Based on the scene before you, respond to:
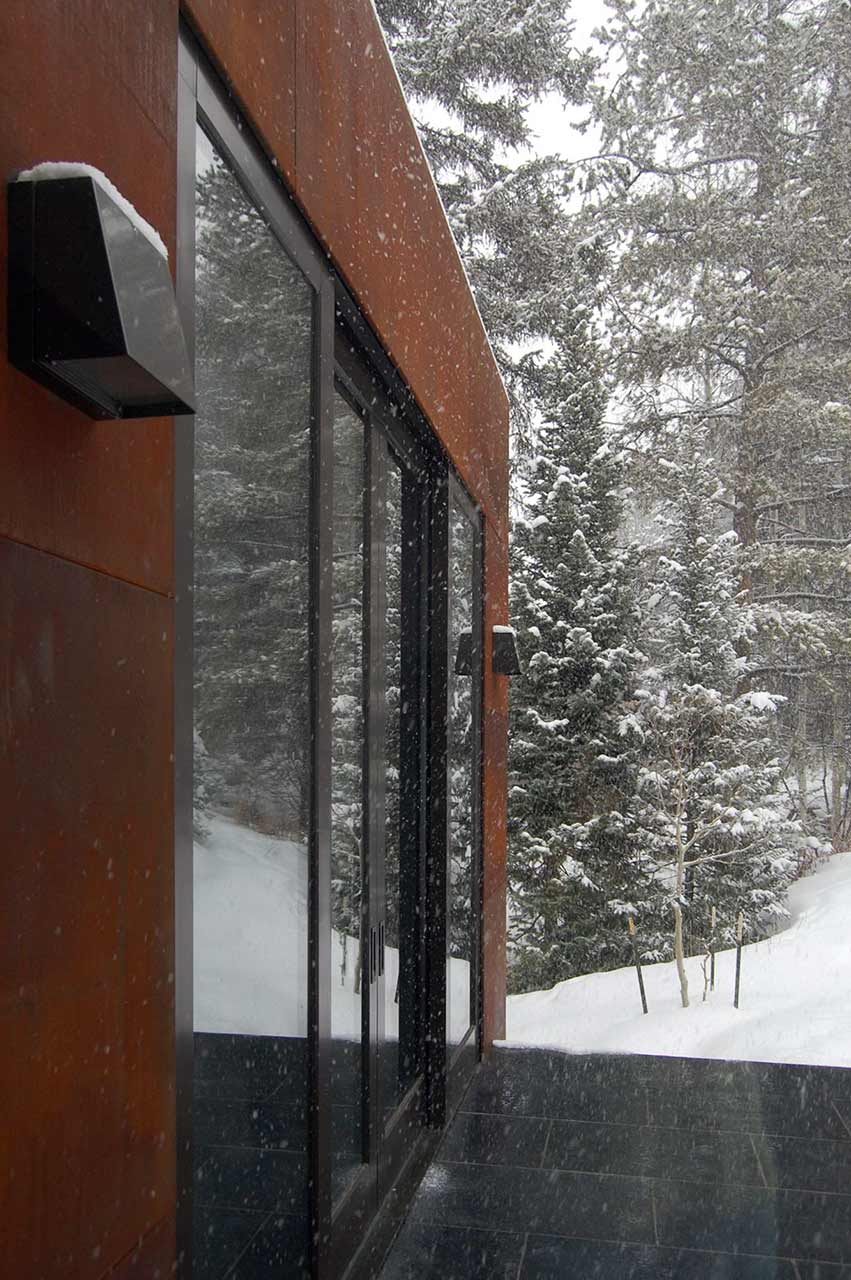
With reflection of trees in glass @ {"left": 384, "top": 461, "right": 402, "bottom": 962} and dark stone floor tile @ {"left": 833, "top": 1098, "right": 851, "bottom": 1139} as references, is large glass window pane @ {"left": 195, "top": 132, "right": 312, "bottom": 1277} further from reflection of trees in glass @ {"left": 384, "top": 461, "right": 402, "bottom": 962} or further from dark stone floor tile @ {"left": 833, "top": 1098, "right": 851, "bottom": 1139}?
dark stone floor tile @ {"left": 833, "top": 1098, "right": 851, "bottom": 1139}

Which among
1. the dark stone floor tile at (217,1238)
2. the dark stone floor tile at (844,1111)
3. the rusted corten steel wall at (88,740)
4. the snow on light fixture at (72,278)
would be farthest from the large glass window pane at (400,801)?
the snow on light fixture at (72,278)

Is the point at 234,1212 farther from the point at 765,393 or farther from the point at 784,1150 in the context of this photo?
the point at 765,393

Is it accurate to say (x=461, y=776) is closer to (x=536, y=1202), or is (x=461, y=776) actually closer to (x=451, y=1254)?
(x=536, y=1202)

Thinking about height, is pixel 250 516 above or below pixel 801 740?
above

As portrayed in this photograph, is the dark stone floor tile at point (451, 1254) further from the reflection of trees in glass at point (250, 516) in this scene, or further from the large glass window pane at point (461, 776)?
the reflection of trees in glass at point (250, 516)

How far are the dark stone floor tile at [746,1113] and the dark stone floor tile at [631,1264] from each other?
1.06 metres

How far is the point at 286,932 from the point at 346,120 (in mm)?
1677

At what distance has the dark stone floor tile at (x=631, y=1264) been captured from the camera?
3.04 m

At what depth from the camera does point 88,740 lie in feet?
3.83

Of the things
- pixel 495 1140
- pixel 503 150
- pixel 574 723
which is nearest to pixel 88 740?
pixel 495 1140

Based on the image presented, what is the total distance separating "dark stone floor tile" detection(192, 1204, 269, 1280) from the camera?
5.63ft

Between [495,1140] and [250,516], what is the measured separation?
2.87 meters

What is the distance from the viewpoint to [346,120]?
8.33 ft

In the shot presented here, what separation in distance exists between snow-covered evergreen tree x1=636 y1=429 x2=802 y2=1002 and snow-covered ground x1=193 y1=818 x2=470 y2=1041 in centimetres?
974
